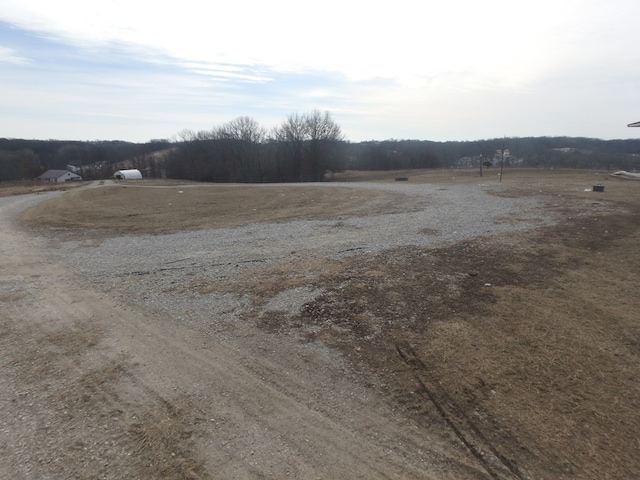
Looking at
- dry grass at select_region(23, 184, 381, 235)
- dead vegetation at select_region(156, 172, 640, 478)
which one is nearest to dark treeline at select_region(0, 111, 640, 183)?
dry grass at select_region(23, 184, 381, 235)

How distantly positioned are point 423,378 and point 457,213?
38.2 ft

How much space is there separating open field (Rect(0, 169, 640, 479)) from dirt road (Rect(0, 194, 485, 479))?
0.07 ft

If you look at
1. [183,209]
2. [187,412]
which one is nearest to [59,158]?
[183,209]

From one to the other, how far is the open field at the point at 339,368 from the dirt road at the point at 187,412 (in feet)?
0.07

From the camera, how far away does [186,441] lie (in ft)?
11.9

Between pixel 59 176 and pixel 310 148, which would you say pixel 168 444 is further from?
→ pixel 59 176

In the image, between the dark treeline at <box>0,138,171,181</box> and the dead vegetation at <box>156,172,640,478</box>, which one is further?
the dark treeline at <box>0,138,171,181</box>

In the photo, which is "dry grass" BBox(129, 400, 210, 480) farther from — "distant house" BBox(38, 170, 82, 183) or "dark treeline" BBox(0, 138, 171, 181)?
"distant house" BBox(38, 170, 82, 183)

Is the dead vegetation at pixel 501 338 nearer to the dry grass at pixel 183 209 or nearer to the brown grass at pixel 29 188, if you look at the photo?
the dry grass at pixel 183 209

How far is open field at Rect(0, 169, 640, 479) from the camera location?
3.46 m

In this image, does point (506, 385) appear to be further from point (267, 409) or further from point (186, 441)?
point (186, 441)

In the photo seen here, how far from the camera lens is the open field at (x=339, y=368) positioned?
11.3ft

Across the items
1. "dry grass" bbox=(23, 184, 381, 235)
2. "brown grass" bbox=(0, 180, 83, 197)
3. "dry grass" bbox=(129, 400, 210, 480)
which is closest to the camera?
"dry grass" bbox=(129, 400, 210, 480)

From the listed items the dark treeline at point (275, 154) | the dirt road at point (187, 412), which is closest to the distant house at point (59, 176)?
the dark treeline at point (275, 154)
